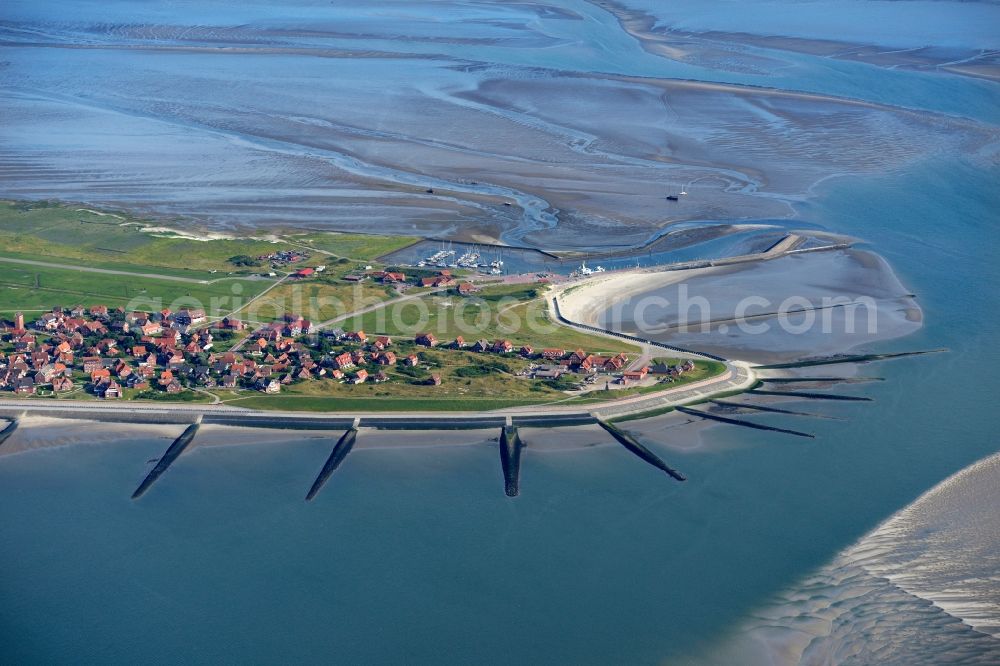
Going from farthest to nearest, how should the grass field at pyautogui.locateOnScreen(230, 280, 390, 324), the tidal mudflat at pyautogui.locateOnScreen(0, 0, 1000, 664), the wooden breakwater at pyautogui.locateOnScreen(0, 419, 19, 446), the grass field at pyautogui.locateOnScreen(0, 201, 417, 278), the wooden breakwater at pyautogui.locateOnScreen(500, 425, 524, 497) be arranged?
the grass field at pyautogui.locateOnScreen(0, 201, 417, 278) < the grass field at pyautogui.locateOnScreen(230, 280, 390, 324) < the wooden breakwater at pyautogui.locateOnScreen(0, 419, 19, 446) < the wooden breakwater at pyautogui.locateOnScreen(500, 425, 524, 497) < the tidal mudflat at pyautogui.locateOnScreen(0, 0, 1000, 664)

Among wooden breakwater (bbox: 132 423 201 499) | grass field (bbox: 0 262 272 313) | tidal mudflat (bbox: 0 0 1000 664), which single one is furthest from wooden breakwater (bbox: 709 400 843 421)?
grass field (bbox: 0 262 272 313)

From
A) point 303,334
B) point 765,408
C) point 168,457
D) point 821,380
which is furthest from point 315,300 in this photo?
point 821,380

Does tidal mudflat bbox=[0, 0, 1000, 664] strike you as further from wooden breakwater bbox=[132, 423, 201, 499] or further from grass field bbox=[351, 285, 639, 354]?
grass field bbox=[351, 285, 639, 354]

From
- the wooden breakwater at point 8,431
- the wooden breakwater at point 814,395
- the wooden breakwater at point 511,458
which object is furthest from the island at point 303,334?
the wooden breakwater at point 511,458

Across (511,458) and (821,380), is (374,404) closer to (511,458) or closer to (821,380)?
(511,458)

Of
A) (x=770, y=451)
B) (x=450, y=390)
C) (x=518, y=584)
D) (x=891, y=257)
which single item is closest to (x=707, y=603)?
(x=518, y=584)

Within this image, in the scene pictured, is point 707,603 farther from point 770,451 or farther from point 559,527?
point 770,451
